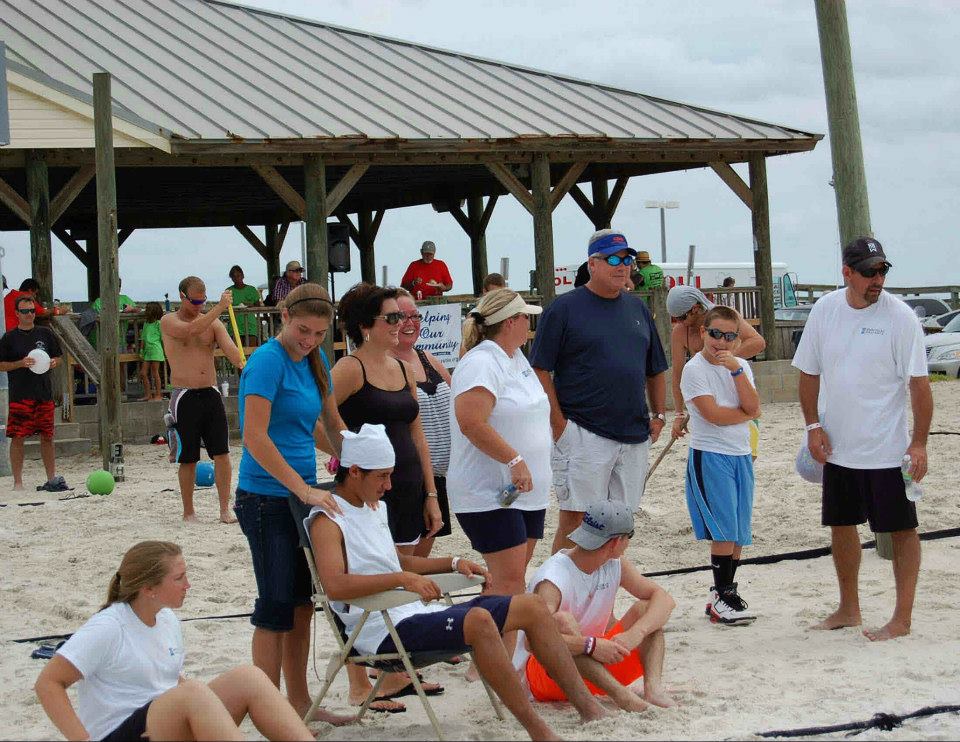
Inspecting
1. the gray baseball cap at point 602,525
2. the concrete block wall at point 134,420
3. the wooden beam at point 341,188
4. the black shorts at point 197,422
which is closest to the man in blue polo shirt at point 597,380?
the gray baseball cap at point 602,525

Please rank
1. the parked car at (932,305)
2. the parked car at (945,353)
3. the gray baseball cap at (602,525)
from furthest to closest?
the parked car at (932,305) < the parked car at (945,353) < the gray baseball cap at (602,525)

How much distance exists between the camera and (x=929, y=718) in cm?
462

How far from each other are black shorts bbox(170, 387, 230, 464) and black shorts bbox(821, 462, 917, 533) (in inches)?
179

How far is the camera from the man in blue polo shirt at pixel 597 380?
18.9 ft

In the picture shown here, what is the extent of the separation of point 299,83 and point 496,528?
13.0 meters

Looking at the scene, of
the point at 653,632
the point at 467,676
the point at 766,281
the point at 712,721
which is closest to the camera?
the point at 712,721

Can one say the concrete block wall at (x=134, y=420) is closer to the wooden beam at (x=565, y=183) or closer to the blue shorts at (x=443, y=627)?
the wooden beam at (x=565, y=183)

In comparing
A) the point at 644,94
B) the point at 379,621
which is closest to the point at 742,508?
the point at 379,621

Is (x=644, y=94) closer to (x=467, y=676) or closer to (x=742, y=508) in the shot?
(x=742, y=508)

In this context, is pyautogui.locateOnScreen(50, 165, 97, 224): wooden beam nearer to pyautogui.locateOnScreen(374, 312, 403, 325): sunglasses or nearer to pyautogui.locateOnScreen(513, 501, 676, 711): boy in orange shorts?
pyautogui.locateOnScreen(374, 312, 403, 325): sunglasses

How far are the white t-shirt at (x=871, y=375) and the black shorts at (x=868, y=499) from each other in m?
0.06

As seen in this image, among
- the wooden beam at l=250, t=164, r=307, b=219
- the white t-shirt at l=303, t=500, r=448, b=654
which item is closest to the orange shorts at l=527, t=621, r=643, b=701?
the white t-shirt at l=303, t=500, r=448, b=654

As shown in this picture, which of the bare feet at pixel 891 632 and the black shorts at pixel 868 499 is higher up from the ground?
the black shorts at pixel 868 499

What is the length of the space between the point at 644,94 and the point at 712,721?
1618 centimetres
